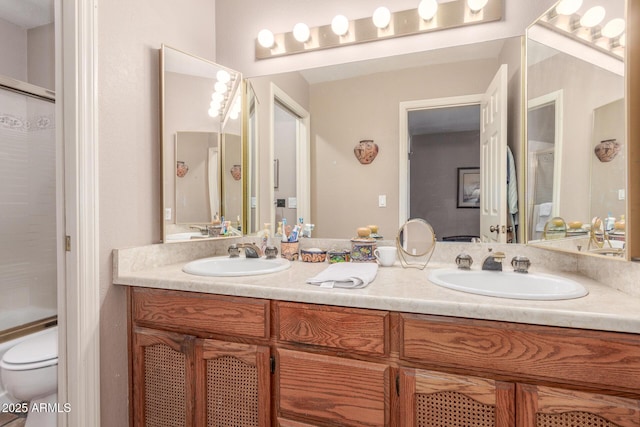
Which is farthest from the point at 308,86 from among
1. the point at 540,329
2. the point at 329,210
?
the point at 540,329

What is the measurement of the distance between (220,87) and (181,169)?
55cm

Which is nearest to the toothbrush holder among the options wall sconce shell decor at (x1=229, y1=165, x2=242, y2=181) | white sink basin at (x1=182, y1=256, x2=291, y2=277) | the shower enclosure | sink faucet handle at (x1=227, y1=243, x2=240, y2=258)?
white sink basin at (x1=182, y1=256, x2=291, y2=277)

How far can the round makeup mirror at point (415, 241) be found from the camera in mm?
1521

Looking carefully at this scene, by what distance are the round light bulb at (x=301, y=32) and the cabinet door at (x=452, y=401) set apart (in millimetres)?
1670

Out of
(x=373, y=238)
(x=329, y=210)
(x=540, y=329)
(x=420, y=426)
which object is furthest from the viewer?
(x=329, y=210)

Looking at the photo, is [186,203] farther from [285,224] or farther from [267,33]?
[267,33]

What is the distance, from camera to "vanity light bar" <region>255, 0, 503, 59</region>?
1500mm

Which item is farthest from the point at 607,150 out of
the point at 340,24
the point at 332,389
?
the point at 340,24

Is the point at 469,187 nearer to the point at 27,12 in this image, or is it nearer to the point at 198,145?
the point at 198,145

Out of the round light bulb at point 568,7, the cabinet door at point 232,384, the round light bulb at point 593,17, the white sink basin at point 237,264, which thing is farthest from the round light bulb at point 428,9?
the cabinet door at point 232,384

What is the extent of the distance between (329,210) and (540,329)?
1.07 metres

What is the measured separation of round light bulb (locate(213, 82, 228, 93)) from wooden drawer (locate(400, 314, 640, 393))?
5.05ft

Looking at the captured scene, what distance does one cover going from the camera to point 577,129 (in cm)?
115

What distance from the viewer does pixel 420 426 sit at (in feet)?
3.17
